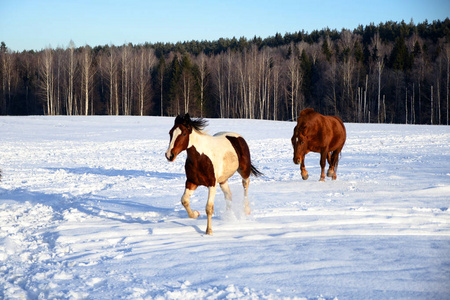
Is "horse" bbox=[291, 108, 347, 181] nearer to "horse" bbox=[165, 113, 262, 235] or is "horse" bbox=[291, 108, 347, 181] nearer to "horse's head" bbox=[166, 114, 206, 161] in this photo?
"horse" bbox=[165, 113, 262, 235]

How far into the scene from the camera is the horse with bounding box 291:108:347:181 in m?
7.79

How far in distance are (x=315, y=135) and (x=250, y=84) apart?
1770 inches

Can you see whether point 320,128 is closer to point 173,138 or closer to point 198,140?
point 198,140

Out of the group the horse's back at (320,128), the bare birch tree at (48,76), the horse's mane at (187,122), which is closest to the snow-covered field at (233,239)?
the horse's back at (320,128)

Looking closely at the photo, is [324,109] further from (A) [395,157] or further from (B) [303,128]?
(B) [303,128]

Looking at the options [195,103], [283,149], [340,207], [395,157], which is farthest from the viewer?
[195,103]

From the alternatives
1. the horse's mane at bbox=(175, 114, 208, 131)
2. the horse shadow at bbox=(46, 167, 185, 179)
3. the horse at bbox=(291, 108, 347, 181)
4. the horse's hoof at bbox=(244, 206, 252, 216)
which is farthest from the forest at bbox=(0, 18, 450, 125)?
the horse's mane at bbox=(175, 114, 208, 131)

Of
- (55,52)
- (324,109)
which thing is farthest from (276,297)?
(55,52)

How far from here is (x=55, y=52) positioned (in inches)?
2420

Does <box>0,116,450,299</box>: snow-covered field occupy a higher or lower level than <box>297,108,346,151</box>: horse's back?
lower

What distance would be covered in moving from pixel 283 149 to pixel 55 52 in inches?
2177

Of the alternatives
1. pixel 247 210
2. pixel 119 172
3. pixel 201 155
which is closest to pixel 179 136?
pixel 201 155

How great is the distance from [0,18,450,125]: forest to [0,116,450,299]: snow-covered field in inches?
1673

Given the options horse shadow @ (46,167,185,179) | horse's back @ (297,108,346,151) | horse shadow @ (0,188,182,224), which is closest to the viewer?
horse shadow @ (0,188,182,224)
